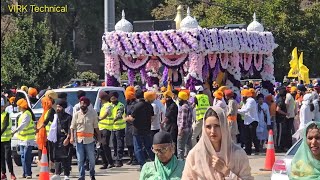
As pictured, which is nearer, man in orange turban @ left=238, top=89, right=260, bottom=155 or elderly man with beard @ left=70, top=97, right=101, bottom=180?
elderly man with beard @ left=70, top=97, right=101, bottom=180

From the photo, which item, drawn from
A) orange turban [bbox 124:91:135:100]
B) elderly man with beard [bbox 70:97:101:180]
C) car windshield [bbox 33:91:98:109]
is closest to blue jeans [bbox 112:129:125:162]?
orange turban [bbox 124:91:135:100]

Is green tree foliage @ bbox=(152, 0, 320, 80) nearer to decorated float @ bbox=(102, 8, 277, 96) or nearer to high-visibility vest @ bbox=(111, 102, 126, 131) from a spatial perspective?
decorated float @ bbox=(102, 8, 277, 96)

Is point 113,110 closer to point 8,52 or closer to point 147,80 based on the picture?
point 147,80

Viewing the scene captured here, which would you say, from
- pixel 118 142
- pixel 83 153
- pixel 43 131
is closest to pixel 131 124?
pixel 118 142

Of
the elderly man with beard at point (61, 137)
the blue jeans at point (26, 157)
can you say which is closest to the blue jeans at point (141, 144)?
the elderly man with beard at point (61, 137)

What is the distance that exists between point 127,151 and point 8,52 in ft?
46.5

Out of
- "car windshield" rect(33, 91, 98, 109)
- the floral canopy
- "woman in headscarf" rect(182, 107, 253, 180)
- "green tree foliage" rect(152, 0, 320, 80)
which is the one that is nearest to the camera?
"woman in headscarf" rect(182, 107, 253, 180)

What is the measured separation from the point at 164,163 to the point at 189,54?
739 inches

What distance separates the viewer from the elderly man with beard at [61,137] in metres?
15.9

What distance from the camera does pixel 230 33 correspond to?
2666 cm

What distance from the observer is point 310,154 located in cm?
723

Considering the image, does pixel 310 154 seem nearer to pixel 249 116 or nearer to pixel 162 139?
pixel 162 139

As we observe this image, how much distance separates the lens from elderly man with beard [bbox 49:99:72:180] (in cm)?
1591

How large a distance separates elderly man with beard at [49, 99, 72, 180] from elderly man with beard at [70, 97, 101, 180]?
2.08 feet
